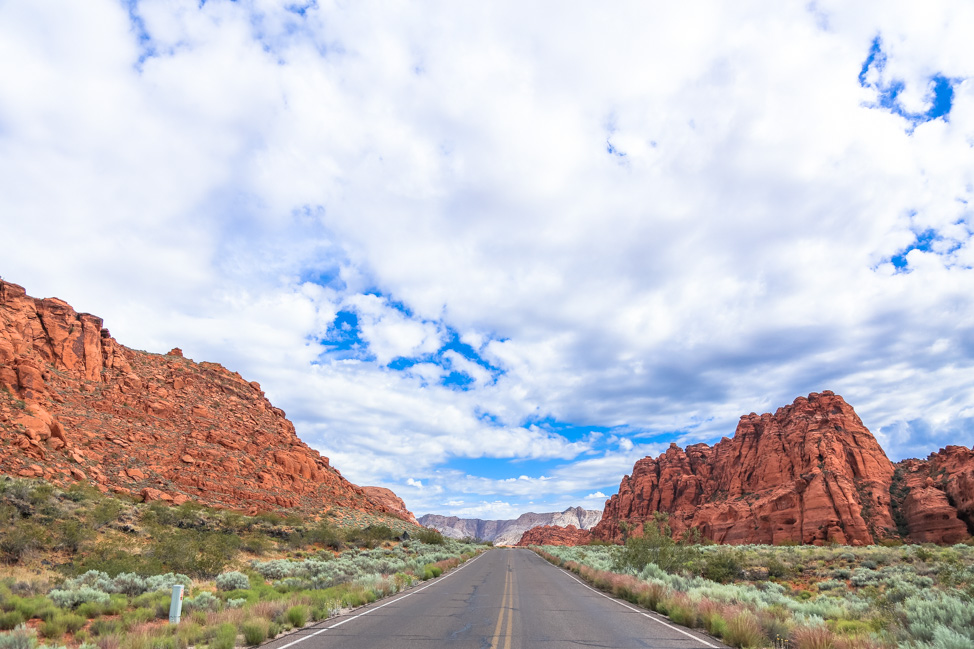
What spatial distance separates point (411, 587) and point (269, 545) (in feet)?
57.1

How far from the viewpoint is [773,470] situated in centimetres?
8550

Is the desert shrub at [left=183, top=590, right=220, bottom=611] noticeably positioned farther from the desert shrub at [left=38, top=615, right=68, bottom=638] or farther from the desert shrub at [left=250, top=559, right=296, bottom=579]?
the desert shrub at [left=250, top=559, right=296, bottom=579]

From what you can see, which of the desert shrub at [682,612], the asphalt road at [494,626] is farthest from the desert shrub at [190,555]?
the desert shrub at [682,612]

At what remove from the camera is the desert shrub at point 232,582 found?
16964 mm

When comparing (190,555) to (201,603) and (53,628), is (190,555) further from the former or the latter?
(53,628)

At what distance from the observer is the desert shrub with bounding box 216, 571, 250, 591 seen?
668 inches

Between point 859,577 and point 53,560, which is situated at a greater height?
point 53,560

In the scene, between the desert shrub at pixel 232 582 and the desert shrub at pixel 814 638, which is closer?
the desert shrub at pixel 814 638

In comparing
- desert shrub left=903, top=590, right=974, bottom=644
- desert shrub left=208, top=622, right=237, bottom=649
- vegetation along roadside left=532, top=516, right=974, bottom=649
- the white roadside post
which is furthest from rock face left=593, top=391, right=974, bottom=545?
the white roadside post

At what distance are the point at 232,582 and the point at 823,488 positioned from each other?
8084cm

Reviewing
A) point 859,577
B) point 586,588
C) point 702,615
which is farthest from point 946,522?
point 702,615

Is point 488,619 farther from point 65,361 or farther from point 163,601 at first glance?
point 65,361

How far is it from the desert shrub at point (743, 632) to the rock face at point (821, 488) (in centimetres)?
3712

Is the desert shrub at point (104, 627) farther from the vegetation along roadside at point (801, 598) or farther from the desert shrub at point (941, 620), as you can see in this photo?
the desert shrub at point (941, 620)
